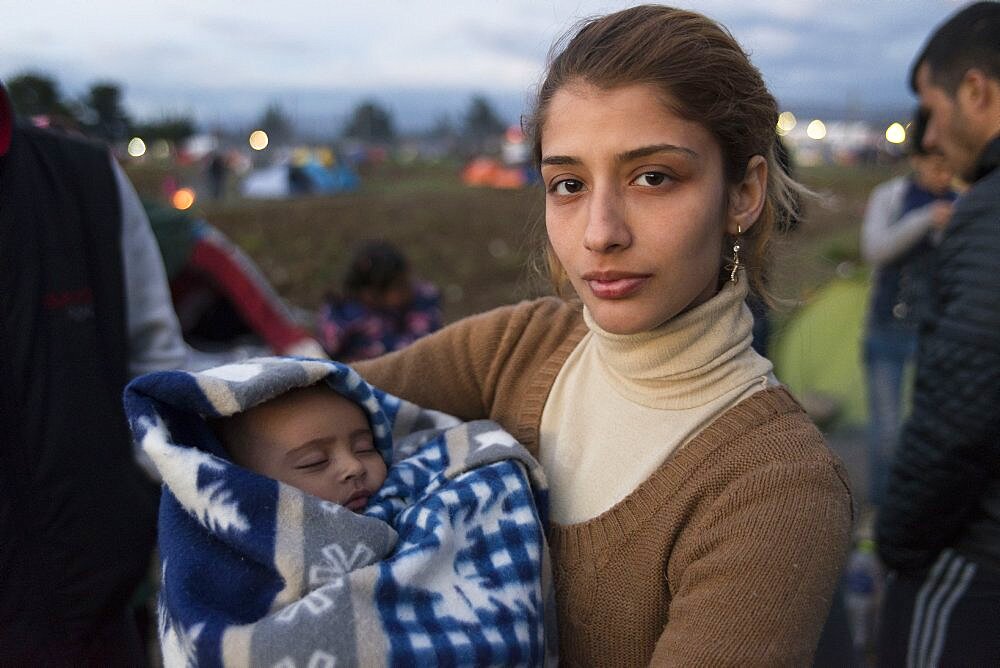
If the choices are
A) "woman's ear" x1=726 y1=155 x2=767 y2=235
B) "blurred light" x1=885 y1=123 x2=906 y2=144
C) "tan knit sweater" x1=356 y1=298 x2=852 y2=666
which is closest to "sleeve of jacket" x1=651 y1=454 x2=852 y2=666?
"tan knit sweater" x1=356 y1=298 x2=852 y2=666

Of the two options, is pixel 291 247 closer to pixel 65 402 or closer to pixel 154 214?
pixel 154 214

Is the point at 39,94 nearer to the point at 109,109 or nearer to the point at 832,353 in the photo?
the point at 109,109

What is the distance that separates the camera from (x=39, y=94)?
397cm

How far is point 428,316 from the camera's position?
526 cm

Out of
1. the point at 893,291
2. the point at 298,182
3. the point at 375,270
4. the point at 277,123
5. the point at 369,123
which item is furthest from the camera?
the point at 369,123

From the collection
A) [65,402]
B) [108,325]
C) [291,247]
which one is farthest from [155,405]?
[291,247]

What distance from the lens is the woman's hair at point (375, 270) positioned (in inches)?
204

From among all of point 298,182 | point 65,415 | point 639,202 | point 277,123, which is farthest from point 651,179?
point 277,123

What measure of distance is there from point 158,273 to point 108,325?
1.01 feet

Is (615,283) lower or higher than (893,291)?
higher

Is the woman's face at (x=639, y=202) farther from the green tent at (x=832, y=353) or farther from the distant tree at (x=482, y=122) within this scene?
the distant tree at (x=482, y=122)

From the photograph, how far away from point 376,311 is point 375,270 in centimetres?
26

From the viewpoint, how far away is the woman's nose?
4.25 feet

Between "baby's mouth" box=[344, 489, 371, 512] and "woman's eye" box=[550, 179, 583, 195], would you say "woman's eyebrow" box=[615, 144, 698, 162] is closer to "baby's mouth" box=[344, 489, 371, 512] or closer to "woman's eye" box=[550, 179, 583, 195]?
"woman's eye" box=[550, 179, 583, 195]
